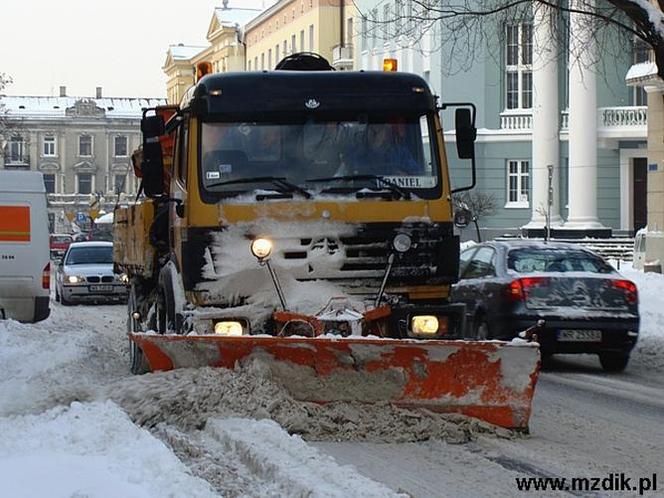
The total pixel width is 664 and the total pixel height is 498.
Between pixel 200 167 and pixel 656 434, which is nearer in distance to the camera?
pixel 656 434

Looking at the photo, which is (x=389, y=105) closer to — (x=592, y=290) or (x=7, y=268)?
(x=592, y=290)

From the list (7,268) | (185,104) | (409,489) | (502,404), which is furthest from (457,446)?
(7,268)

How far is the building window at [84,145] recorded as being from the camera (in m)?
135

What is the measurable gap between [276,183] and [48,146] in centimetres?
12607

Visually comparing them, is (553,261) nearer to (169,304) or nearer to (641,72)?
(169,304)

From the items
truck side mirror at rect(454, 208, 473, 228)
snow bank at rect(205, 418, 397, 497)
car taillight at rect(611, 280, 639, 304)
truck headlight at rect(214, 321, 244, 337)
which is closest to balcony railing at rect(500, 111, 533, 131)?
car taillight at rect(611, 280, 639, 304)

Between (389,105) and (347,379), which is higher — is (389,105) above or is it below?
above

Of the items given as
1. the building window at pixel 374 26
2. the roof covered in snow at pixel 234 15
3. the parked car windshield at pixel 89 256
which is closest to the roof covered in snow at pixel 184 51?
the roof covered in snow at pixel 234 15

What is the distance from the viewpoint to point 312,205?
11.5m

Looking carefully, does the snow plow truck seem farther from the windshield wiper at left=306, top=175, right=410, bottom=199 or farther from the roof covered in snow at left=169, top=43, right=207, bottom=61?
the roof covered in snow at left=169, top=43, right=207, bottom=61

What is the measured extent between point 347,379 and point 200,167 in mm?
2492

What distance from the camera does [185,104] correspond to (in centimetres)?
1275

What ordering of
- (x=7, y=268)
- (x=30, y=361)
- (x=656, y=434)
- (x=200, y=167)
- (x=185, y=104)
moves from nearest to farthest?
(x=656, y=434)
(x=200, y=167)
(x=185, y=104)
(x=30, y=361)
(x=7, y=268)

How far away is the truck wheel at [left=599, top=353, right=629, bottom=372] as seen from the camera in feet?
→ 55.4
